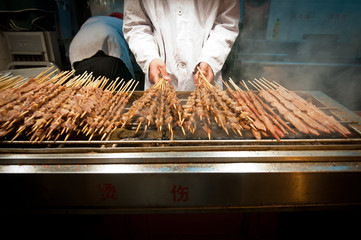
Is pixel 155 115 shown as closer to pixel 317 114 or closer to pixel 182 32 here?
pixel 317 114

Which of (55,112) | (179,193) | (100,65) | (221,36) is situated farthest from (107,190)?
(100,65)

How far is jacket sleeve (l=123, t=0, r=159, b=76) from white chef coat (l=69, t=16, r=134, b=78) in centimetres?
118

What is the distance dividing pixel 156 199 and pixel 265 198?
0.99m

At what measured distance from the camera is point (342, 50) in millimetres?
5859

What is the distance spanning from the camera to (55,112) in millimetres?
2193

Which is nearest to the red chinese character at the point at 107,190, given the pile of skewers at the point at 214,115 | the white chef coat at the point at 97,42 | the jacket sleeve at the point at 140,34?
the pile of skewers at the point at 214,115

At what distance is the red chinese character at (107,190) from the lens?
5.48 feet

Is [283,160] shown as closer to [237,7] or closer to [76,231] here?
[76,231]

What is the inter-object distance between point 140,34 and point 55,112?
2227 millimetres

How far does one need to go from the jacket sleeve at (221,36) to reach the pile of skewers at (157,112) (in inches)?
45.3

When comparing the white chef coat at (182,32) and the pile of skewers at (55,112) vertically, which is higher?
the white chef coat at (182,32)

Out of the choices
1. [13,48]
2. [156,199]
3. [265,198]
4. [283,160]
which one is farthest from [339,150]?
[13,48]

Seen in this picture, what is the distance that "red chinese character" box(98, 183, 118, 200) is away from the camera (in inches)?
65.7

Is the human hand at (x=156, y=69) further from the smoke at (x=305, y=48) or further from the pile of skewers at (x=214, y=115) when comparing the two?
the smoke at (x=305, y=48)
